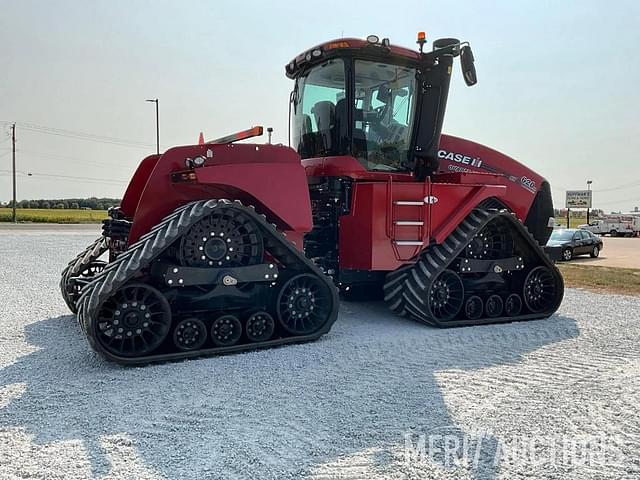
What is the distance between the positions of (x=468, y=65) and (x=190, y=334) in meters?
4.46

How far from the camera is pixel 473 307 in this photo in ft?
23.2

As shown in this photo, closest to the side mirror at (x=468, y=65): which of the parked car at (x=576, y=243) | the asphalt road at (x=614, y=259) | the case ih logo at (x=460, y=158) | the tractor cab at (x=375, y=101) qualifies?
the tractor cab at (x=375, y=101)

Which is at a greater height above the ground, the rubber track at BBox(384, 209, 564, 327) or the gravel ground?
the rubber track at BBox(384, 209, 564, 327)

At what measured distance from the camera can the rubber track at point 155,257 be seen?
186 inches

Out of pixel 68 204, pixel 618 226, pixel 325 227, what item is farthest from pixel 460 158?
pixel 68 204

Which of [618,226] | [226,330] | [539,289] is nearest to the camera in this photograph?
[226,330]

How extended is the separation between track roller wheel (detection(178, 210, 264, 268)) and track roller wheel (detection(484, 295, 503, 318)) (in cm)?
325

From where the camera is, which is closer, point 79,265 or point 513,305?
point 79,265

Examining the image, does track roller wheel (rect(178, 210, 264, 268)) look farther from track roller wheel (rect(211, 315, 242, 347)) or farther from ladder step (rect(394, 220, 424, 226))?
ladder step (rect(394, 220, 424, 226))

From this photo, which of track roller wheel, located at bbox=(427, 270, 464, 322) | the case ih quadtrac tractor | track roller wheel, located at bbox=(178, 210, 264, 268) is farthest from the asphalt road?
track roller wheel, located at bbox=(178, 210, 264, 268)

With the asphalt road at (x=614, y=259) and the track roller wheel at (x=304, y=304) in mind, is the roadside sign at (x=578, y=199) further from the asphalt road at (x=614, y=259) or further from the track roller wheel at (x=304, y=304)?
the track roller wheel at (x=304, y=304)

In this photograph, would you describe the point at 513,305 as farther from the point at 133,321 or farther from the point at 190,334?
the point at 133,321

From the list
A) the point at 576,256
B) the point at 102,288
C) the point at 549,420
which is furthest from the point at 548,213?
the point at 576,256

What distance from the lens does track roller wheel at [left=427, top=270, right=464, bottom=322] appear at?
683 centimetres
